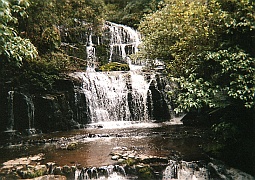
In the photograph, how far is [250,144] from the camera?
4539 millimetres

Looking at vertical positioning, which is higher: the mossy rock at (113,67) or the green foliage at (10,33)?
the mossy rock at (113,67)

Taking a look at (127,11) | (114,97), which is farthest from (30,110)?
(127,11)

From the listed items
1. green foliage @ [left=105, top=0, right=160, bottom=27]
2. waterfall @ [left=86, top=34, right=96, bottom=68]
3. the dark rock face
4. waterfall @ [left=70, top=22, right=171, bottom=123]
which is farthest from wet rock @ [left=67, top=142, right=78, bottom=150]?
green foliage @ [left=105, top=0, right=160, bottom=27]

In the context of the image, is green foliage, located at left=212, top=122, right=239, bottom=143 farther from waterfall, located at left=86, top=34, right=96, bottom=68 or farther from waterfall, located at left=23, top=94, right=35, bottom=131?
waterfall, located at left=86, top=34, right=96, bottom=68

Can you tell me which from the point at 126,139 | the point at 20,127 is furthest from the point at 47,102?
the point at 126,139

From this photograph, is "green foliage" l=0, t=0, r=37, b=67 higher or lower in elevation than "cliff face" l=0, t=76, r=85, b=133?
higher

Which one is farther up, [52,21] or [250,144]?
[52,21]

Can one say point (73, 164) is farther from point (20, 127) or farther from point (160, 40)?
point (160, 40)

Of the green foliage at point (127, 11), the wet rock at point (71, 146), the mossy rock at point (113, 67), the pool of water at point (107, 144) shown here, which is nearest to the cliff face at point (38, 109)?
the pool of water at point (107, 144)

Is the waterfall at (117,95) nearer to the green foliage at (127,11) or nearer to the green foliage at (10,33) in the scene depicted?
the green foliage at (10,33)

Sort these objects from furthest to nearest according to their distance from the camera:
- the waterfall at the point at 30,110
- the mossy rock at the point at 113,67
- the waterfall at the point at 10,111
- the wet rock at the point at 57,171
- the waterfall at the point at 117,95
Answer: the mossy rock at the point at 113,67 < the waterfall at the point at 117,95 < the waterfall at the point at 30,110 < the waterfall at the point at 10,111 < the wet rock at the point at 57,171

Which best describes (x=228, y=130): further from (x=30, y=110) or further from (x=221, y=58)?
(x=30, y=110)

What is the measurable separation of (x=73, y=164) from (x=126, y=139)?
1.92 meters

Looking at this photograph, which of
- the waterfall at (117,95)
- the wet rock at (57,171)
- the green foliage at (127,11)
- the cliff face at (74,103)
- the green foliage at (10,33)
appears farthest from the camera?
the green foliage at (127,11)
